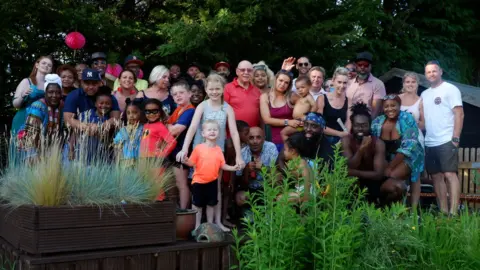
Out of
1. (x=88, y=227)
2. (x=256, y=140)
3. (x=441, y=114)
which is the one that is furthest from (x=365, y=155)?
(x=88, y=227)

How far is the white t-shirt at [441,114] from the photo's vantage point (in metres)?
7.07

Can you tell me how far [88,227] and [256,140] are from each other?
236 centimetres

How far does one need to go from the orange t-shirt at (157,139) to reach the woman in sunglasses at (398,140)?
230 centimetres

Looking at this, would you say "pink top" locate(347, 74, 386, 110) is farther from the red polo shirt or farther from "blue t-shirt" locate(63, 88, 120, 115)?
"blue t-shirt" locate(63, 88, 120, 115)

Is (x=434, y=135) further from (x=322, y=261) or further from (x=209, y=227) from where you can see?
(x=322, y=261)

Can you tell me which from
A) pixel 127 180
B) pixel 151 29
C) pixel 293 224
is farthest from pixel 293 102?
pixel 151 29

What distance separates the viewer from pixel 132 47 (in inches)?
435

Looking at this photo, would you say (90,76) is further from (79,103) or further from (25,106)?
(25,106)

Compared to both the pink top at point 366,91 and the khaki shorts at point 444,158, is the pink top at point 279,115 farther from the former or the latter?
the khaki shorts at point 444,158

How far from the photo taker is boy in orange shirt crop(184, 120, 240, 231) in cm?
528

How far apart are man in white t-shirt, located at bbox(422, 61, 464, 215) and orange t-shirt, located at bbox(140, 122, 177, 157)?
3.26m

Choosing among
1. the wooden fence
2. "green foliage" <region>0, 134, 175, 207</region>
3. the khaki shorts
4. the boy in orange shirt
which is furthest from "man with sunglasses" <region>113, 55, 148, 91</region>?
the wooden fence

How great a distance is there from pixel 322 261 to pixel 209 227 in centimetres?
138

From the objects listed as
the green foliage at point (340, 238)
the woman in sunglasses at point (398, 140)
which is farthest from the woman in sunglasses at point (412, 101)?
→ the green foliage at point (340, 238)
